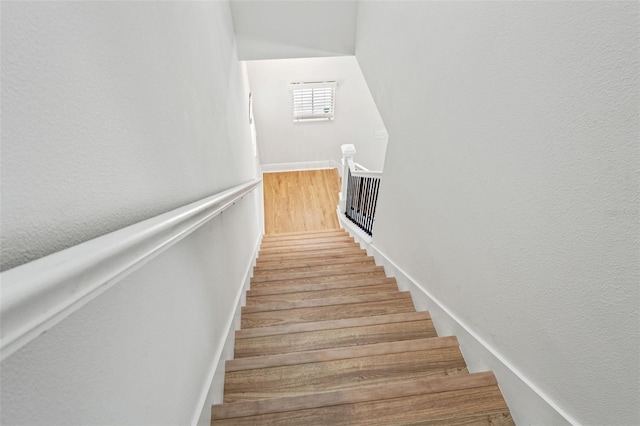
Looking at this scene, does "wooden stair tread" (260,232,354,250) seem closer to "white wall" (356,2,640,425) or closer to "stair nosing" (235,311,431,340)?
"stair nosing" (235,311,431,340)

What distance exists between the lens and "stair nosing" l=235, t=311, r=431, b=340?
173 centimetres

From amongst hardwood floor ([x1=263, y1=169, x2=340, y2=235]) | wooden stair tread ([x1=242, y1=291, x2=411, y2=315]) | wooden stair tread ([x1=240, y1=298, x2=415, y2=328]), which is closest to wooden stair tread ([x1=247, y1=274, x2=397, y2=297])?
wooden stair tread ([x1=242, y1=291, x2=411, y2=315])

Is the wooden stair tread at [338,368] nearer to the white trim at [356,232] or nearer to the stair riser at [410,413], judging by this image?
the stair riser at [410,413]

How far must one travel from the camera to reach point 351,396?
1.27m

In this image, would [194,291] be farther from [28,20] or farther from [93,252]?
[28,20]

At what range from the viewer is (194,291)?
1123 mm

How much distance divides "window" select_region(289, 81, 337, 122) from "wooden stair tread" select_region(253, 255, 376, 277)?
360cm

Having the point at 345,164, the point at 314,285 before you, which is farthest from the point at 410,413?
the point at 345,164

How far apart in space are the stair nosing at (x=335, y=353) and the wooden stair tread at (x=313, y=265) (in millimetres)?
1328

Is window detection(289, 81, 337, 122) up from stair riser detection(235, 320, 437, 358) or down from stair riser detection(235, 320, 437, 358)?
up

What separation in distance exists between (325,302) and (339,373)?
2.13 ft

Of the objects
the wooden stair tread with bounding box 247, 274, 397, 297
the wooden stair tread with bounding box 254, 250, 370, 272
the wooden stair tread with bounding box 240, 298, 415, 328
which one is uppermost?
the wooden stair tread with bounding box 240, 298, 415, 328

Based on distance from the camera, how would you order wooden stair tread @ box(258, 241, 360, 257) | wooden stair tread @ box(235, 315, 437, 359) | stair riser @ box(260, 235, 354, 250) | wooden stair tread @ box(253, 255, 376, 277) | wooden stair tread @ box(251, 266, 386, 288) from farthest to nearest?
stair riser @ box(260, 235, 354, 250) → wooden stair tread @ box(258, 241, 360, 257) → wooden stair tread @ box(253, 255, 376, 277) → wooden stair tread @ box(251, 266, 386, 288) → wooden stair tread @ box(235, 315, 437, 359)

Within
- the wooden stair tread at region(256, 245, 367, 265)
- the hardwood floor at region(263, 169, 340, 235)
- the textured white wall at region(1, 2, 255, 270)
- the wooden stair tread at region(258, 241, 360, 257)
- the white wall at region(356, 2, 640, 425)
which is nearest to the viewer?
the textured white wall at region(1, 2, 255, 270)
